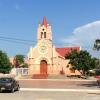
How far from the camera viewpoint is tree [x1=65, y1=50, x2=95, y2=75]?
78.6 metres

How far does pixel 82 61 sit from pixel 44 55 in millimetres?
9794

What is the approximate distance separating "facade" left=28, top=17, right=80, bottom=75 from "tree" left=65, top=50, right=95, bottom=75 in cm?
454

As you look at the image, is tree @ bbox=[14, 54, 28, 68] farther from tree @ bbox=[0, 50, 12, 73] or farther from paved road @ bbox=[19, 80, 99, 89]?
paved road @ bbox=[19, 80, 99, 89]

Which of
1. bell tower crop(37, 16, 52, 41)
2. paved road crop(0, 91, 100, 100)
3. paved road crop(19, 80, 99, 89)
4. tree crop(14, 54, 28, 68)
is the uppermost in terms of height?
bell tower crop(37, 16, 52, 41)

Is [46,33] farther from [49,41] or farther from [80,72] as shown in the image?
[80,72]

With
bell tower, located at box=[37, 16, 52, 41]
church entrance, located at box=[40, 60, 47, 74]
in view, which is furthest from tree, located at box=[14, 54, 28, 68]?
bell tower, located at box=[37, 16, 52, 41]

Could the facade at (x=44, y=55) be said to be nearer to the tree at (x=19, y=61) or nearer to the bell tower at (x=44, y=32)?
the bell tower at (x=44, y=32)

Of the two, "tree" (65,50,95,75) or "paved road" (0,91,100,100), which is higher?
"tree" (65,50,95,75)

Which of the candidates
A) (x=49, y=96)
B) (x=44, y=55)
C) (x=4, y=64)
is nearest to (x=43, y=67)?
(x=44, y=55)

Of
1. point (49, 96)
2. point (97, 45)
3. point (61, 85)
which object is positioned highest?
point (97, 45)

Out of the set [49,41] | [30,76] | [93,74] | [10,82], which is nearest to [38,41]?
[49,41]

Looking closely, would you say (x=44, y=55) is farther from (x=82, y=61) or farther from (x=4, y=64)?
(x=82, y=61)

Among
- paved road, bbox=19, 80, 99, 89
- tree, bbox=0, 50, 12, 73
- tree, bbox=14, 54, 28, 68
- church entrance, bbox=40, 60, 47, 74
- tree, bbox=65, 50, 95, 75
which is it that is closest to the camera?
paved road, bbox=19, 80, 99, 89

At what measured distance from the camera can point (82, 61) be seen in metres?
79.1
